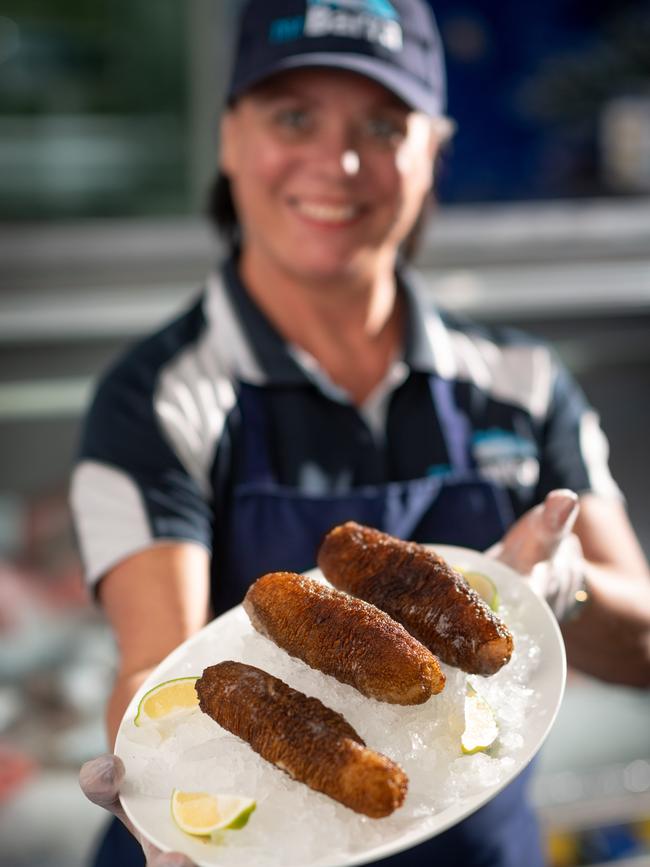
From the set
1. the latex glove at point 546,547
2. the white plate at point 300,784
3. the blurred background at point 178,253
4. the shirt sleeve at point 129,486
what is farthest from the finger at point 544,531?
the blurred background at point 178,253

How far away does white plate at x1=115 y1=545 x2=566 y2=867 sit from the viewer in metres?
0.92

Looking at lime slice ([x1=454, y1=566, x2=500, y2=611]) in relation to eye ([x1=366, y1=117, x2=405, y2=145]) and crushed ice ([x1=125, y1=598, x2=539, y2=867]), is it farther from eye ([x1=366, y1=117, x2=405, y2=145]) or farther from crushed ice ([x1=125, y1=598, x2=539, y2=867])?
eye ([x1=366, y1=117, x2=405, y2=145])

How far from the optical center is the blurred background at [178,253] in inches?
91.4

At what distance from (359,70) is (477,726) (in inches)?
39.3

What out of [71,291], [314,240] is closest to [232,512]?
[314,240]

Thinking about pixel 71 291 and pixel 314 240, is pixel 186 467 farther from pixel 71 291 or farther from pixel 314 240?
pixel 71 291

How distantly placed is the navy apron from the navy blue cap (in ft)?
1.66

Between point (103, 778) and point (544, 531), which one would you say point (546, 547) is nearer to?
point (544, 531)

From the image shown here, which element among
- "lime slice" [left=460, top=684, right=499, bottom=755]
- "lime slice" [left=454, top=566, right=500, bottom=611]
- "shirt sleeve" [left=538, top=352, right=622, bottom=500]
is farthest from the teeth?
"lime slice" [left=460, top=684, right=499, bottom=755]

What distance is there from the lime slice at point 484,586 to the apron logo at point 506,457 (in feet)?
1.56

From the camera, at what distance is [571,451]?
1.79 metres

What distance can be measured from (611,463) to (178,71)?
2313 millimetres

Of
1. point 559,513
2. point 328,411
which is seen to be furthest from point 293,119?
point 559,513

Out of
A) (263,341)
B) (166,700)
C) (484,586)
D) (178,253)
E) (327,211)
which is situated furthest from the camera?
(178,253)
